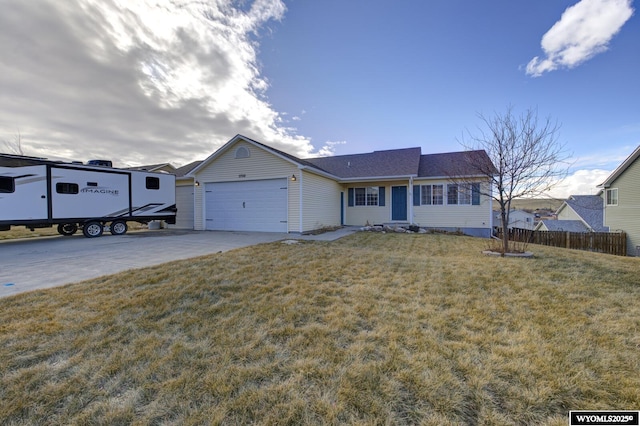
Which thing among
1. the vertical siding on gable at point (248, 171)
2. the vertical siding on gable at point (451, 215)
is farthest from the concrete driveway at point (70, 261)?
A: the vertical siding on gable at point (451, 215)

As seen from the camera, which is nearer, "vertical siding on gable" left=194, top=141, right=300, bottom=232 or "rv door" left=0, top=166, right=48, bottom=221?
"rv door" left=0, top=166, right=48, bottom=221

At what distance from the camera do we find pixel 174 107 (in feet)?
43.8

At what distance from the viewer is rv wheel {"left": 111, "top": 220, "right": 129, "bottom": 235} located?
1151 cm

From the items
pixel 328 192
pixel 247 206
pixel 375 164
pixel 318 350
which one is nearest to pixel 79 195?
pixel 247 206

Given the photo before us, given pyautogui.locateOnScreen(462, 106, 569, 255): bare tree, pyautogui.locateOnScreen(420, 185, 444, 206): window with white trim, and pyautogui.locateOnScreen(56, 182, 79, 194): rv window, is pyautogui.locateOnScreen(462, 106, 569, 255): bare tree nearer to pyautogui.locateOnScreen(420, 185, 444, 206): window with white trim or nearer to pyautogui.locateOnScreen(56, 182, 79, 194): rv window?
pyautogui.locateOnScreen(420, 185, 444, 206): window with white trim

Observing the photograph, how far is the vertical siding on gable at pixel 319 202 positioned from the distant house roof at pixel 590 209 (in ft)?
76.8

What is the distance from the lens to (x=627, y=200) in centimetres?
1543

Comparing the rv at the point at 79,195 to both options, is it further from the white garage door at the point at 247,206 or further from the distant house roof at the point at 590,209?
the distant house roof at the point at 590,209

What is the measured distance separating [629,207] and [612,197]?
1494 millimetres

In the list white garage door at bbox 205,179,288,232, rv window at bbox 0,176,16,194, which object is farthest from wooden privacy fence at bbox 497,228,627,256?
rv window at bbox 0,176,16,194

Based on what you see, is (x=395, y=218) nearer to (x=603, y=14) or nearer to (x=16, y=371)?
(x=603, y=14)

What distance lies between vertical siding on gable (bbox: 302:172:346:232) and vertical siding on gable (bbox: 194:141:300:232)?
1.76 feet

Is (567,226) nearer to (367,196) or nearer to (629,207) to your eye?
(629,207)

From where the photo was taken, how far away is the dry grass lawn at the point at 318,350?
1.74 m
